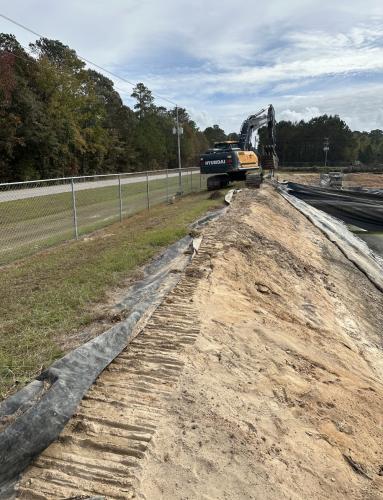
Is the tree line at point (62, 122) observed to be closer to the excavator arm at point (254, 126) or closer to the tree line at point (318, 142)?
the excavator arm at point (254, 126)

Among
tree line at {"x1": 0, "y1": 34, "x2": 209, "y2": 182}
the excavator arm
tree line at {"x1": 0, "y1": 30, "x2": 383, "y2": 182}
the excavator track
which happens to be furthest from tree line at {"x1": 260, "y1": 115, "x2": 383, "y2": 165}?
the excavator track

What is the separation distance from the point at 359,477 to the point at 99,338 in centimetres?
240

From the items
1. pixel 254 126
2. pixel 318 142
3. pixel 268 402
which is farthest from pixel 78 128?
pixel 318 142

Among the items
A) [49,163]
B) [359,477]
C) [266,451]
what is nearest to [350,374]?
[359,477]

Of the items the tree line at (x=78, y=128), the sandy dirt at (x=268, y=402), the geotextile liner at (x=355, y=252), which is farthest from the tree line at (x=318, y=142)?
the sandy dirt at (x=268, y=402)

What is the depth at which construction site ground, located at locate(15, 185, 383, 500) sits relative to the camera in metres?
2.68

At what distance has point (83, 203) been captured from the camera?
59.5ft

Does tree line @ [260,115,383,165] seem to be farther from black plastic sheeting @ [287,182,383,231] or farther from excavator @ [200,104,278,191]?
black plastic sheeting @ [287,182,383,231]

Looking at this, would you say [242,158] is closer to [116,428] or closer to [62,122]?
[116,428]

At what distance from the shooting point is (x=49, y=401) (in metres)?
3.03

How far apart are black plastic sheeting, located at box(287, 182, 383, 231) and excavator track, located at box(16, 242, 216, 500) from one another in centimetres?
1519

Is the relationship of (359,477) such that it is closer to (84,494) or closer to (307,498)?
(307,498)

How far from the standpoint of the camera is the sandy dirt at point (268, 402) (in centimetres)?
277

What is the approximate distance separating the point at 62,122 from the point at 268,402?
4220cm
